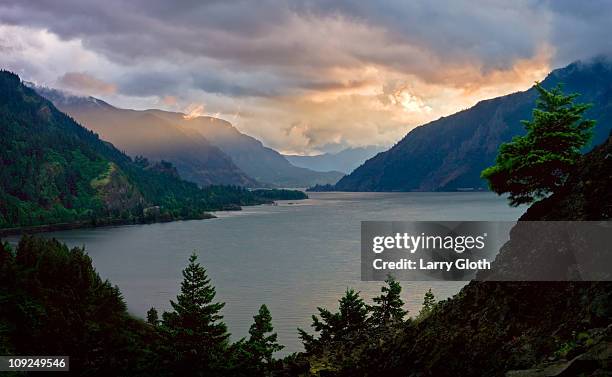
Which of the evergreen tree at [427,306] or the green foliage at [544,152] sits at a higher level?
the green foliage at [544,152]

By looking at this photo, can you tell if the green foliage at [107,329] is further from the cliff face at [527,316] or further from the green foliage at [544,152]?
the green foliage at [544,152]

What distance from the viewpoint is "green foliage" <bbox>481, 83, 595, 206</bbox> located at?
28.8m

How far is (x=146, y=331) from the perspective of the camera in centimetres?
6794

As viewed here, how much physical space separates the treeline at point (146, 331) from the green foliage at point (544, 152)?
12.3 metres

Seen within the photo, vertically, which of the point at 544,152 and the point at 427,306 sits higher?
the point at 544,152

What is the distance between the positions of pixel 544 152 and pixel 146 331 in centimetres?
5605

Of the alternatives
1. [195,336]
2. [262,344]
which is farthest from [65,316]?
[262,344]

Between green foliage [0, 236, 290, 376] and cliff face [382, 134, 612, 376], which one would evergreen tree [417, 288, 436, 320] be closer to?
cliff face [382, 134, 612, 376]

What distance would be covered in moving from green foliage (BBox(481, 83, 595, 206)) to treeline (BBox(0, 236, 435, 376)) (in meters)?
12.3

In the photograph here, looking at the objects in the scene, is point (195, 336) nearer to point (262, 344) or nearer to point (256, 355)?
point (256, 355)

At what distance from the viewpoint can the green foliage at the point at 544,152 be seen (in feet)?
94.4

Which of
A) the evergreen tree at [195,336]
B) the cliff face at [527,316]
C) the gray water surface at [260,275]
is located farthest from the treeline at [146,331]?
the gray water surface at [260,275]

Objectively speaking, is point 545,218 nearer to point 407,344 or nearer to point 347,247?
point 407,344

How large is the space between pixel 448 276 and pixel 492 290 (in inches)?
3472
